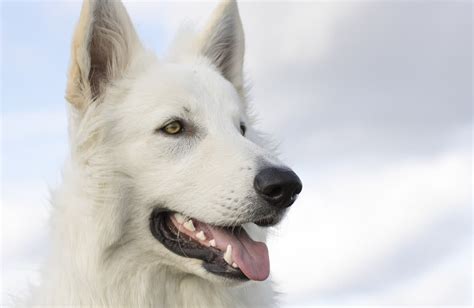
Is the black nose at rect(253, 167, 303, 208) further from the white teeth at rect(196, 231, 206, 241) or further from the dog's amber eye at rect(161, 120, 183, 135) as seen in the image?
the dog's amber eye at rect(161, 120, 183, 135)

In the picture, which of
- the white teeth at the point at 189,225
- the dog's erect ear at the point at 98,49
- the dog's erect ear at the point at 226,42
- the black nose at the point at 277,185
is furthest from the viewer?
the dog's erect ear at the point at 226,42

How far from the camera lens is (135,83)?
6.76 metres

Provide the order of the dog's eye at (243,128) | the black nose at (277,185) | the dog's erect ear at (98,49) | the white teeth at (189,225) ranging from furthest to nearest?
the dog's eye at (243,128), the dog's erect ear at (98,49), the white teeth at (189,225), the black nose at (277,185)

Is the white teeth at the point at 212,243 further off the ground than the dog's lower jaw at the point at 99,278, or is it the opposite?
the white teeth at the point at 212,243

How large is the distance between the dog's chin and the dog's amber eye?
0.65 metres

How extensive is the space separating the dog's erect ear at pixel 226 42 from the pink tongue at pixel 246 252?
1.85 m

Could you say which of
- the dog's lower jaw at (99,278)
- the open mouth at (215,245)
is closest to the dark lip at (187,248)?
the open mouth at (215,245)

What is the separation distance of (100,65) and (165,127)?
90 cm

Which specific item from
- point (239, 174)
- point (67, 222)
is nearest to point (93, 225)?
point (67, 222)

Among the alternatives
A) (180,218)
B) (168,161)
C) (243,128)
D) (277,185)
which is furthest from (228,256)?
(243,128)

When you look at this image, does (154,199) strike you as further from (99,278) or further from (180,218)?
(99,278)

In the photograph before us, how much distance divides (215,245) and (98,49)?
2.05 metres

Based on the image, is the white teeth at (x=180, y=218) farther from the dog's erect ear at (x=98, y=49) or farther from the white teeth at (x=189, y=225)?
the dog's erect ear at (x=98, y=49)

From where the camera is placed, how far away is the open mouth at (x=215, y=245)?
602cm
